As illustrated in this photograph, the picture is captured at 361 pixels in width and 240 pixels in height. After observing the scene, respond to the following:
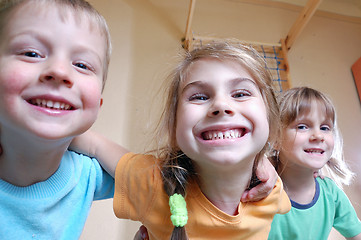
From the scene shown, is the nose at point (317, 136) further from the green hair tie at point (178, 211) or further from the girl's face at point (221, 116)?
the green hair tie at point (178, 211)

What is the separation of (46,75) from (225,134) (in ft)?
1.24

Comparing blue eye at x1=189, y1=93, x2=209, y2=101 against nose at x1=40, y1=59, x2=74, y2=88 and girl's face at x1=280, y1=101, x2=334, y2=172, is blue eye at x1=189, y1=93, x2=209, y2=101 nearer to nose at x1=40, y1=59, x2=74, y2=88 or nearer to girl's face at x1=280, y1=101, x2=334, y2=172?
nose at x1=40, y1=59, x2=74, y2=88

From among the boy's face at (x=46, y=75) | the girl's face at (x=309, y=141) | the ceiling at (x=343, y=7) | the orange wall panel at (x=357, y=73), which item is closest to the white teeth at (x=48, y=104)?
the boy's face at (x=46, y=75)

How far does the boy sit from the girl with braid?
0.45ft

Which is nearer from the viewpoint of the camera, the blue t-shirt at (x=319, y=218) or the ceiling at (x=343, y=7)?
the blue t-shirt at (x=319, y=218)

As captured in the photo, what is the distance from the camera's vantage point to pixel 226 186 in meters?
0.64

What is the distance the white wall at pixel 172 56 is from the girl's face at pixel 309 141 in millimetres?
674

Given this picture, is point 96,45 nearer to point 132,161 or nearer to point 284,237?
point 132,161

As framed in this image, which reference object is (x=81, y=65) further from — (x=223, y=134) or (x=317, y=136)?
(x=317, y=136)

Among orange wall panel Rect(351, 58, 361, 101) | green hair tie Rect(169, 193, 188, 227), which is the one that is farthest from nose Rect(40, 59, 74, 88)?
orange wall panel Rect(351, 58, 361, 101)

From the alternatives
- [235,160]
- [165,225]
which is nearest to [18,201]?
[165,225]

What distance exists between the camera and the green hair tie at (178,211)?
0.54m

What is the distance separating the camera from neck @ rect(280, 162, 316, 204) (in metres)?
0.93

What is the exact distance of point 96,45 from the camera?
1.77 feet
